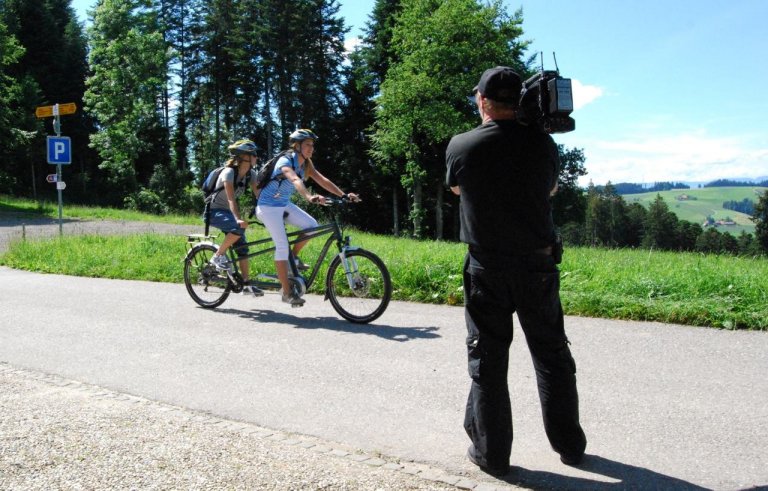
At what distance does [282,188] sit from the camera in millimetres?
7867

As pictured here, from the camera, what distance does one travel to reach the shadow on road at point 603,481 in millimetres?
3305

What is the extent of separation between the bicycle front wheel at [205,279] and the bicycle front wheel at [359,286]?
1.72 meters

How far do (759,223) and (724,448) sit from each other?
86.1m

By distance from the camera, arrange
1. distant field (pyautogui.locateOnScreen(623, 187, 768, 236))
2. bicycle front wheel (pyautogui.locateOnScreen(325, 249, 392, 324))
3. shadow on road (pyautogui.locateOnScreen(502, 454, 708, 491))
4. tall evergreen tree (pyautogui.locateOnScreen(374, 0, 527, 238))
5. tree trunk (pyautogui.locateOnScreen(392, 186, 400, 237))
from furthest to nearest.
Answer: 1. distant field (pyautogui.locateOnScreen(623, 187, 768, 236))
2. tree trunk (pyautogui.locateOnScreen(392, 186, 400, 237))
3. tall evergreen tree (pyautogui.locateOnScreen(374, 0, 527, 238))
4. bicycle front wheel (pyautogui.locateOnScreen(325, 249, 392, 324))
5. shadow on road (pyautogui.locateOnScreen(502, 454, 708, 491))

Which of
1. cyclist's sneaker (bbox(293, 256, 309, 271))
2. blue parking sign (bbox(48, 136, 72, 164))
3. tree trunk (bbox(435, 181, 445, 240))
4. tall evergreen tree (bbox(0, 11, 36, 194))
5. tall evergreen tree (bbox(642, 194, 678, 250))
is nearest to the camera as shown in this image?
cyclist's sneaker (bbox(293, 256, 309, 271))

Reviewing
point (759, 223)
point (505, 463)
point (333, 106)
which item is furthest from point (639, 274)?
point (759, 223)

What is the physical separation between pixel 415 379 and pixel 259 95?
4634 centimetres

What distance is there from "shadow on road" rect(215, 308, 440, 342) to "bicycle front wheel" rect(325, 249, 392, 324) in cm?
15

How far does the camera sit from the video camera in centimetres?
339

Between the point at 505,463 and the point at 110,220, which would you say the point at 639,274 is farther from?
the point at 110,220

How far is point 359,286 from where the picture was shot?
749cm

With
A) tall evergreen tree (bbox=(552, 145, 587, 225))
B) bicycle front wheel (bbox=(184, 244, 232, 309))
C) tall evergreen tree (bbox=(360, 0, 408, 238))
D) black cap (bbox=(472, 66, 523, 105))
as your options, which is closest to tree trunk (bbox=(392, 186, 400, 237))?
tall evergreen tree (bbox=(360, 0, 408, 238))

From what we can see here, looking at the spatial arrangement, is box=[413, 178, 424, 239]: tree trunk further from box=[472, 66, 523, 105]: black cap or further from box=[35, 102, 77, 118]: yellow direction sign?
box=[472, 66, 523, 105]: black cap

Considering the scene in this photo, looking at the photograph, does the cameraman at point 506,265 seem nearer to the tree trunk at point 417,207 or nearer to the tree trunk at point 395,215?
the tree trunk at point 417,207
